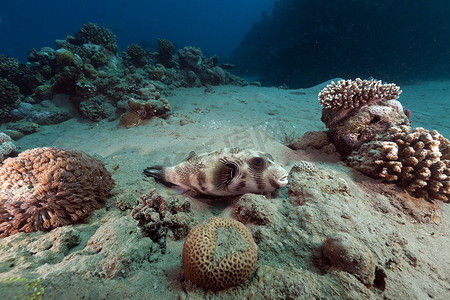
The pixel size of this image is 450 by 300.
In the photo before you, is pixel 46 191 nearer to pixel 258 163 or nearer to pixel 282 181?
pixel 258 163

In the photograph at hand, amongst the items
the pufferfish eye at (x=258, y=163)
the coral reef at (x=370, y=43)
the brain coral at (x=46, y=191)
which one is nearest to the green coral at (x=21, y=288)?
the brain coral at (x=46, y=191)

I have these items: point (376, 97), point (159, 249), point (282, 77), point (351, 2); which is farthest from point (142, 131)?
point (351, 2)

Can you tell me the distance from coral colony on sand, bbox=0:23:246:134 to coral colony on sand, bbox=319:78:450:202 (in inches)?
247

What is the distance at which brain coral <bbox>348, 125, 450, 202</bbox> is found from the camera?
296 centimetres

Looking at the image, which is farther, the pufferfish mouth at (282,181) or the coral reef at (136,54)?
the coral reef at (136,54)

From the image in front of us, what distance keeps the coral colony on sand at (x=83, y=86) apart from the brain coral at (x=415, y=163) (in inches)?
281

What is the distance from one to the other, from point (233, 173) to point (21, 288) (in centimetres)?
238

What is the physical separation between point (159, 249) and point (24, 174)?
2282mm

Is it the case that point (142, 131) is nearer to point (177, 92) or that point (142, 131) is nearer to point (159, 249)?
point (159, 249)

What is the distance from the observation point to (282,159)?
15.0ft

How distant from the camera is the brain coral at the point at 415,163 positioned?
2963 mm

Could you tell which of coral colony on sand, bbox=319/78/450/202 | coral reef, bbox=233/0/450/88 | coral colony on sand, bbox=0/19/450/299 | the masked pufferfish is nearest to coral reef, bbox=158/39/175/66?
coral colony on sand, bbox=0/19/450/299

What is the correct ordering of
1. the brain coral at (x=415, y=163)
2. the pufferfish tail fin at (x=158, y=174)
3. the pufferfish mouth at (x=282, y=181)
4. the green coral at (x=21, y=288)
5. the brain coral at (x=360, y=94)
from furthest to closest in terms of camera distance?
1. the brain coral at (x=360, y=94)
2. the pufferfish tail fin at (x=158, y=174)
3. the brain coral at (x=415, y=163)
4. the pufferfish mouth at (x=282, y=181)
5. the green coral at (x=21, y=288)

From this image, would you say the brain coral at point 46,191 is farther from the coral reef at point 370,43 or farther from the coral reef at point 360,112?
the coral reef at point 370,43
